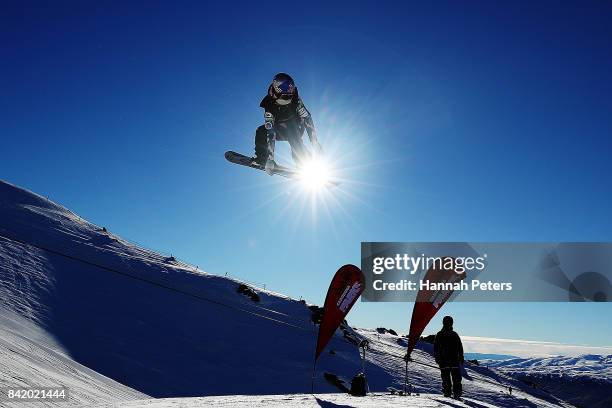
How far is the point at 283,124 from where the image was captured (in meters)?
8.78

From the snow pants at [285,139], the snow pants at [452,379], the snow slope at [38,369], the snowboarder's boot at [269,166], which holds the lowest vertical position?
the snow slope at [38,369]

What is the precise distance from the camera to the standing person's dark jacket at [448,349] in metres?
10.7

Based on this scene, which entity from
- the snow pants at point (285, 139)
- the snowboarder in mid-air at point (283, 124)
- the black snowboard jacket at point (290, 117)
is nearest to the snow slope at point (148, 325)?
the snow pants at point (285, 139)

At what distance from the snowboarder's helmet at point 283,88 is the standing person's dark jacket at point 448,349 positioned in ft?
22.1

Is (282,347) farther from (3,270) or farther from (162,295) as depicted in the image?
(3,270)

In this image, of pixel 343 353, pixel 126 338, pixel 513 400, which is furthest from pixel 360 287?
pixel 513 400

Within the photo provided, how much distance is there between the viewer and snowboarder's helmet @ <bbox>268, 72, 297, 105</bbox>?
7.56 m

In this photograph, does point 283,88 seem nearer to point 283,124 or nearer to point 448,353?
point 283,124

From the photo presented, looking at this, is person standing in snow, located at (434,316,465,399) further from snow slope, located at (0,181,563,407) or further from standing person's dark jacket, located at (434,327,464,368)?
snow slope, located at (0,181,563,407)

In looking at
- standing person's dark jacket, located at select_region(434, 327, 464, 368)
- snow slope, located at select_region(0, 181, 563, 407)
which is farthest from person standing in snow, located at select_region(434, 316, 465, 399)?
snow slope, located at select_region(0, 181, 563, 407)

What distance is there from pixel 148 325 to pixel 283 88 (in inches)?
1125

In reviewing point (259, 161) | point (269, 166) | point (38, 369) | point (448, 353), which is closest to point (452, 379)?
point (448, 353)

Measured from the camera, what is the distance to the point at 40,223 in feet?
141

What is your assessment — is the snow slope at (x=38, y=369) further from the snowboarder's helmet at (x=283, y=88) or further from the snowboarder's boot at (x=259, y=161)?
the snowboarder's helmet at (x=283, y=88)
